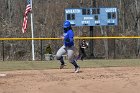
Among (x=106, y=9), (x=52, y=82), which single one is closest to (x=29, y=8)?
(x=106, y=9)

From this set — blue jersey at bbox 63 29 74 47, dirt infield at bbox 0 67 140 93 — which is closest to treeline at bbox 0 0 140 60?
blue jersey at bbox 63 29 74 47

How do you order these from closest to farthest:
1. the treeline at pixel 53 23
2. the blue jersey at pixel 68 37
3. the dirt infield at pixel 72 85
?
the dirt infield at pixel 72 85, the blue jersey at pixel 68 37, the treeline at pixel 53 23

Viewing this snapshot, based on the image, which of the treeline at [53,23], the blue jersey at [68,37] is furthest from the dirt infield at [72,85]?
the treeline at [53,23]

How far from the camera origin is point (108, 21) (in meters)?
32.1

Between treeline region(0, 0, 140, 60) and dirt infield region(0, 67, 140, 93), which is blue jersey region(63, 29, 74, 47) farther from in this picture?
treeline region(0, 0, 140, 60)

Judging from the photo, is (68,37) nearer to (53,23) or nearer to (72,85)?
(72,85)

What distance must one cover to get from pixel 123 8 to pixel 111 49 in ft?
67.8

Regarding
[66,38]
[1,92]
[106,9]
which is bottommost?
[1,92]

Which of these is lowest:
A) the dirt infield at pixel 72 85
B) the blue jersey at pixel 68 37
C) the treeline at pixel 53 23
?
the dirt infield at pixel 72 85

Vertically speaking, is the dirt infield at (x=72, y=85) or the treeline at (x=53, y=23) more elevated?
the treeline at (x=53, y=23)

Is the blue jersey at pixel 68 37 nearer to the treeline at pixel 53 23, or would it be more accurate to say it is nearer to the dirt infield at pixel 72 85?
the dirt infield at pixel 72 85

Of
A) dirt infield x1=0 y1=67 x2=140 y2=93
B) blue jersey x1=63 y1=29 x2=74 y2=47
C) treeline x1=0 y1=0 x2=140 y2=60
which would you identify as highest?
treeline x1=0 y1=0 x2=140 y2=60

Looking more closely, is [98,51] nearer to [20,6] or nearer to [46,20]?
[46,20]

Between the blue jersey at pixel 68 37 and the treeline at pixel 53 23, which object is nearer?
the blue jersey at pixel 68 37
